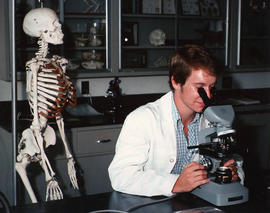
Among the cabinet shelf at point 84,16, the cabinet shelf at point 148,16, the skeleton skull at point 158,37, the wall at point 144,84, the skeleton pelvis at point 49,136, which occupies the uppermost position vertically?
the cabinet shelf at point 148,16

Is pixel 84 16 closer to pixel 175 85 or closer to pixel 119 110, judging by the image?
pixel 119 110

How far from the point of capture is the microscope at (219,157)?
5.19ft

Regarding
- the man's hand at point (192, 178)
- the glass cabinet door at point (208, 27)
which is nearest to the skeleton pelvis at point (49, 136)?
the man's hand at point (192, 178)

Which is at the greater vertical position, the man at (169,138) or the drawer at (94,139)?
the man at (169,138)

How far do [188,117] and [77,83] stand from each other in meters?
1.84

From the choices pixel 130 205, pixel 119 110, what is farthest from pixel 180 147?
pixel 119 110

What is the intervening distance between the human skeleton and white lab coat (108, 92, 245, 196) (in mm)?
936

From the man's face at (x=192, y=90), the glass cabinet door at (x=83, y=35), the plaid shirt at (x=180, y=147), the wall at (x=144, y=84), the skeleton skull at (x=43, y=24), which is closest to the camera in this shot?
the man's face at (x=192, y=90)

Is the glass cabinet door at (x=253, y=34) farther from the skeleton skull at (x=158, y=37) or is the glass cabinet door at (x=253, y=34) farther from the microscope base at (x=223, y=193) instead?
the microscope base at (x=223, y=193)

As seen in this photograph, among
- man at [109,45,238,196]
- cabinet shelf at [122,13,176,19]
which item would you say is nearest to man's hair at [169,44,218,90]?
man at [109,45,238,196]

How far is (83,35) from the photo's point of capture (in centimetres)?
350

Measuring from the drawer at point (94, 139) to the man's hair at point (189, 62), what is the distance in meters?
1.31

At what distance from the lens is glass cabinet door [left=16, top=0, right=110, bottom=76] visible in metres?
3.37

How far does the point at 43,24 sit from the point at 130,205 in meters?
1.59
